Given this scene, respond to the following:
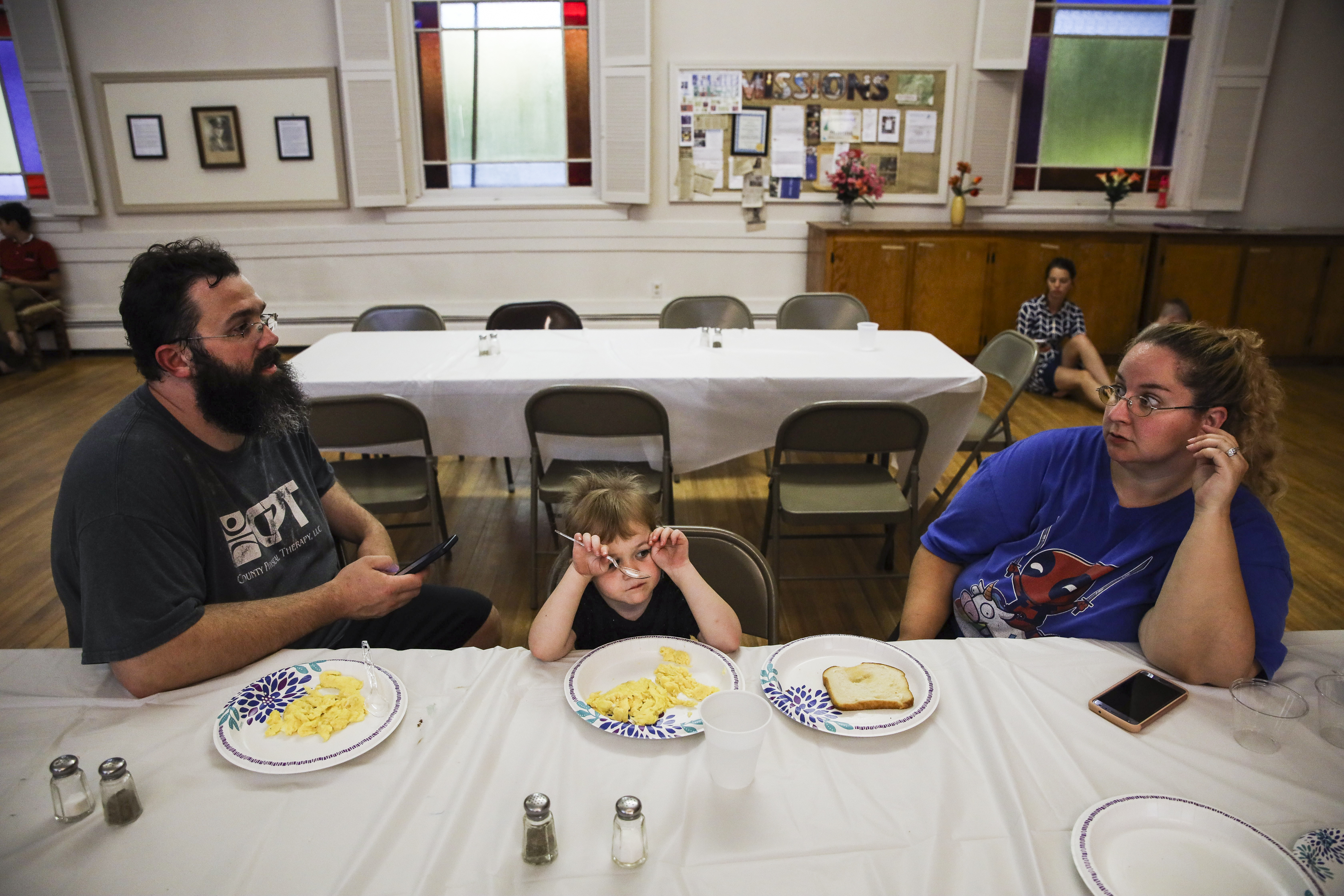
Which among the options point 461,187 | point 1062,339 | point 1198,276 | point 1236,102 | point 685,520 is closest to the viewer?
point 685,520

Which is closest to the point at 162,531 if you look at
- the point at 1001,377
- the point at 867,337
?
the point at 867,337

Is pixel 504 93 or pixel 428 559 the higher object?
pixel 504 93

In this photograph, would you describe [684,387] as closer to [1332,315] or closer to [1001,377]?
[1001,377]

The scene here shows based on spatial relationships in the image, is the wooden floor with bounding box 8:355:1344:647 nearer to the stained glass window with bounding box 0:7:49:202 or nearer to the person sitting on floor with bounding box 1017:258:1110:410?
the person sitting on floor with bounding box 1017:258:1110:410

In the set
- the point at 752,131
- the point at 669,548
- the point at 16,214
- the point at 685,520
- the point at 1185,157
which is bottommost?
the point at 685,520

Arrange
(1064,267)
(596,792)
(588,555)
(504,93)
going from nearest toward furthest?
(596,792) < (588,555) < (1064,267) < (504,93)

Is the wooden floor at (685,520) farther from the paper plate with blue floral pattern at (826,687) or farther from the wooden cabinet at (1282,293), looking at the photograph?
the paper plate with blue floral pattern at (826,687)

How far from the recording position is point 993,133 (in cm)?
593

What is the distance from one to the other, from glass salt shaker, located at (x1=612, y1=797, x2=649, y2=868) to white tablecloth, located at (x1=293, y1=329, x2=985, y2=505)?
2.07 m

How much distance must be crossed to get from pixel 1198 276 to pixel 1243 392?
5358 mm

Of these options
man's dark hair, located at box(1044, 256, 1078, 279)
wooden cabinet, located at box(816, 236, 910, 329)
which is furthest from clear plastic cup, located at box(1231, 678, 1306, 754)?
wooden cabinet, located at box(816, 236, 910, 329)

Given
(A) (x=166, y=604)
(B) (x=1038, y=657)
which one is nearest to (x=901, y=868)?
(B) (x=1038, y=657)

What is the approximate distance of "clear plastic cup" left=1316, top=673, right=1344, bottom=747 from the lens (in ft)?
3.84

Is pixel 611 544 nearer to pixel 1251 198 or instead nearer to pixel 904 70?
pixel 904 70
